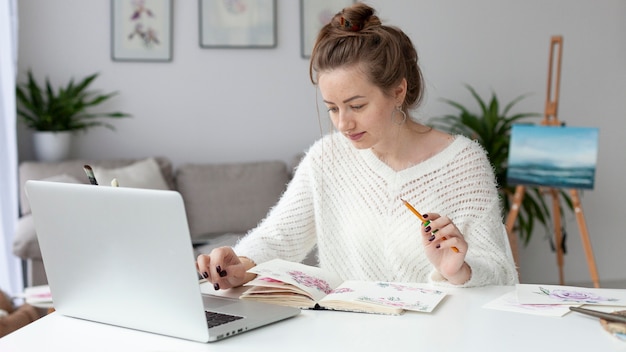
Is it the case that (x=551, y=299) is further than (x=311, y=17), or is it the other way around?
(x=311, y=17)

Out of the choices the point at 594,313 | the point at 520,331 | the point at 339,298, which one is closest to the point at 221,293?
the point at 339,298

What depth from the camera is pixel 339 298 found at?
159 centimetres

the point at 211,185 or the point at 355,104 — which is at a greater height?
the point at 355,104

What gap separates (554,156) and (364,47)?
8.55ft

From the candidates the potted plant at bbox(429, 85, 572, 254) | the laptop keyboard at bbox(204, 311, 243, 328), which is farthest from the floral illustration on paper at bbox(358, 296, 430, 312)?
the potted plant at bbox(429, 85, 572, 254)

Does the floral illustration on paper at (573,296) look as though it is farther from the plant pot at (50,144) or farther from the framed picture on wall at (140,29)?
the framed picture on wall at (140,29)

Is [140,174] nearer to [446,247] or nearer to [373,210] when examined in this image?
[373,210]

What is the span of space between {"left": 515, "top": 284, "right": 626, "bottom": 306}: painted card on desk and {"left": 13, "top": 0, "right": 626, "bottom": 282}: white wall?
337 cm

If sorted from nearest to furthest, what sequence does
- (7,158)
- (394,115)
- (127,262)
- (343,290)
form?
(127,262)
(343,290)
(394,115)
(7,158)

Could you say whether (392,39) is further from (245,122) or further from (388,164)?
(245,122)

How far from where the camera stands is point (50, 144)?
453 cm

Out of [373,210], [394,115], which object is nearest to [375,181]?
[373,210]

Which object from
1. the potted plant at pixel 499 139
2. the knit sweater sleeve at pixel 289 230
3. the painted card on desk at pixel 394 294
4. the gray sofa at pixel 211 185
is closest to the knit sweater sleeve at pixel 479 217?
the painted card on desk at pixel 394 294

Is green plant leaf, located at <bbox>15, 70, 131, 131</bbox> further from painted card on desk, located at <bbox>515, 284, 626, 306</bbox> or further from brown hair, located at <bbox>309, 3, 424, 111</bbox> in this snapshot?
painted card on desk, located at <bbox>515, 284, 626, 306</bbox>
